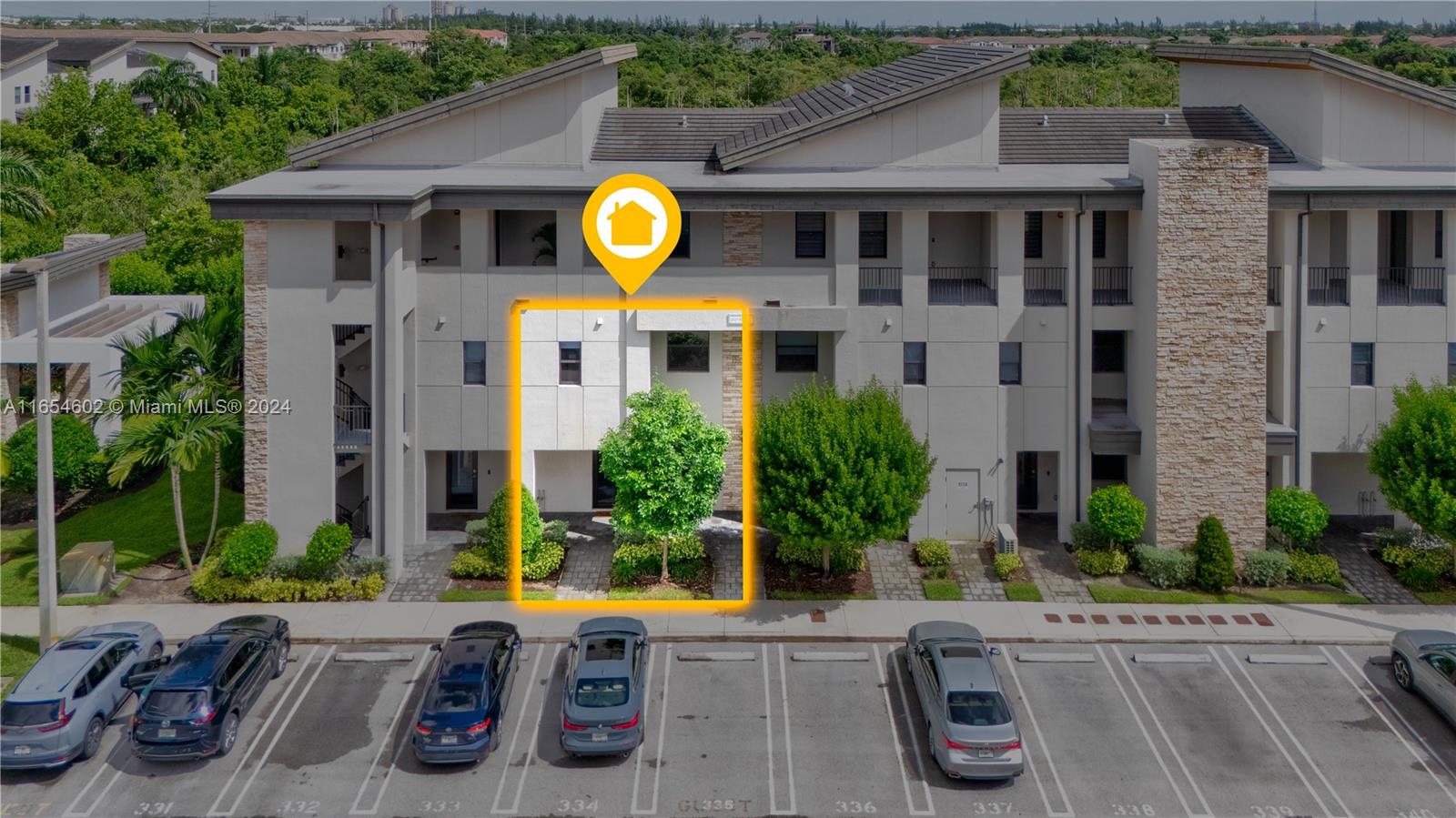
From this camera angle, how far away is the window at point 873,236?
3759 centimetres

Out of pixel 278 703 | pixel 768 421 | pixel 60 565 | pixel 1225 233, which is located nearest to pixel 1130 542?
pixel 1225 233

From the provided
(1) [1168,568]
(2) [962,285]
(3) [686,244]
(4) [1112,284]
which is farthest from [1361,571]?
(3) [686,244]

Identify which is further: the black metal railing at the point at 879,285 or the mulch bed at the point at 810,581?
the black metal railing at the point at 879,285

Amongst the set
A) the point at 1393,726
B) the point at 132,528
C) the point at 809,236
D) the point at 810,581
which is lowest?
the point at 1393,726

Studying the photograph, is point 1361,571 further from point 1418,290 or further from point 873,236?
point 873,236

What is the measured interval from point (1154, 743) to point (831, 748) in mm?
6302

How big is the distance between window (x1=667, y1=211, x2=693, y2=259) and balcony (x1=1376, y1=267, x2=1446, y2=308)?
1853 centimetres

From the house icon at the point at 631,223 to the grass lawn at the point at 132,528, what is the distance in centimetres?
1353

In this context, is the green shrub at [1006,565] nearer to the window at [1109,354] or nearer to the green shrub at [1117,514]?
the green shrub at [1117,514]

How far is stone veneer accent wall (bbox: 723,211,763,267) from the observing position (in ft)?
120

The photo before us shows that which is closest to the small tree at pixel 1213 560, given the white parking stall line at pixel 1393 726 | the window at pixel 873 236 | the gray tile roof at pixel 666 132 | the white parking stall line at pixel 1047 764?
the white parking stall line at pixel 1393 726

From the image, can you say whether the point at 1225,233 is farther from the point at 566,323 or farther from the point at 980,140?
the point at 566,323

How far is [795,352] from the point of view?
123 feet

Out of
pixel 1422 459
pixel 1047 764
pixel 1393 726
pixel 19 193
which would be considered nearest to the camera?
pixel 1047 764
